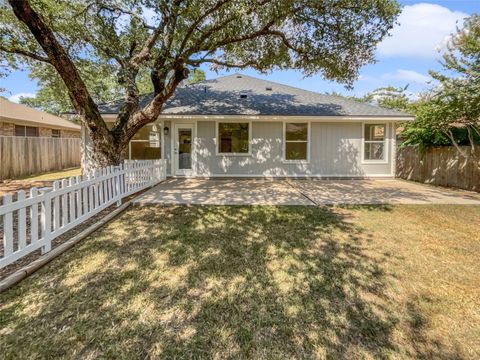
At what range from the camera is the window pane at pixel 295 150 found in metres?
12.0

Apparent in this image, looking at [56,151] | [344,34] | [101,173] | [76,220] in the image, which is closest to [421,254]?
[76,220]

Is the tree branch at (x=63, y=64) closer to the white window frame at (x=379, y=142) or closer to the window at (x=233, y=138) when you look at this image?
the window at (x=233, y=138)

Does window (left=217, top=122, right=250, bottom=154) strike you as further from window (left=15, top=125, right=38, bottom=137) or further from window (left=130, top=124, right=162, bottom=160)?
window (left=15, top=125, right=38, bottom=137)

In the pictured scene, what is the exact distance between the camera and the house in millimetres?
11586

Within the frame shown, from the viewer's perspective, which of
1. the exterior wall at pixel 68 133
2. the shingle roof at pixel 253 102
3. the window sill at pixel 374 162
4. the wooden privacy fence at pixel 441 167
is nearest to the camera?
the wooden privacy fence at pixel 441 167

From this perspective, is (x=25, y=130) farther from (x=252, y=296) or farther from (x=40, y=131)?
(x=252, y=296)

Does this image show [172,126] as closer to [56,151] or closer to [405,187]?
[56,151]

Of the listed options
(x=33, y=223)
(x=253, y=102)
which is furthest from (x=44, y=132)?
(x=33, y=223)

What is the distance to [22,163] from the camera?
41.1ft

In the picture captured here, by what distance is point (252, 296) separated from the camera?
9.95 ft

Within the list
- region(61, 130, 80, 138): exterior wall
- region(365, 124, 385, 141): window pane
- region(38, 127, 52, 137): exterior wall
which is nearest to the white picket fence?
region(365, 124, 385, 141): window pane

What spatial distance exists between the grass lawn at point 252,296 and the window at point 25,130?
584 inches

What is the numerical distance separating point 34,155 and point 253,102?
35.1 feet

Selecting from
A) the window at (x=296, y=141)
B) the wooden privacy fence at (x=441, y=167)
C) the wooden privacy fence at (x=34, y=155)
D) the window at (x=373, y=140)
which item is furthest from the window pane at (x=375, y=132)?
the wooden privacy fence at (x=34, y=155)
